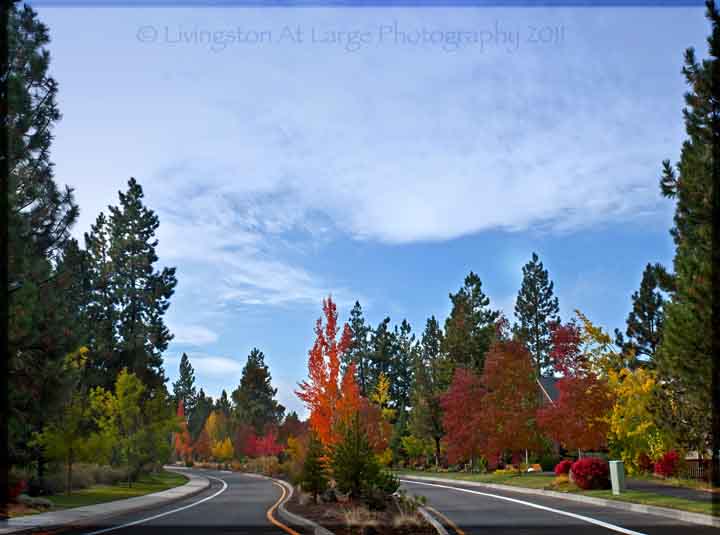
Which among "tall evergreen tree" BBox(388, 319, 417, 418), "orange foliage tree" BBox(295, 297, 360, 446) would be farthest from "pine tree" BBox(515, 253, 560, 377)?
"orange foliage tree" BBox(295, 297, 360, 446)

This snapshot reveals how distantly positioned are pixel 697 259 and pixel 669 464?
14.0 meters

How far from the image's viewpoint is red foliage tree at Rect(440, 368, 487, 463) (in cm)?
4444

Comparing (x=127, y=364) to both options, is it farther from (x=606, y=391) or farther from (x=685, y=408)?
(x=685, y=408)

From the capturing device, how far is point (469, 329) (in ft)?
213

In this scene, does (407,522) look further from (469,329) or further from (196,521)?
(469,329)

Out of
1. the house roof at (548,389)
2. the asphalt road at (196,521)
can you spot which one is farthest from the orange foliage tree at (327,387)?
the house roof at (548,389)

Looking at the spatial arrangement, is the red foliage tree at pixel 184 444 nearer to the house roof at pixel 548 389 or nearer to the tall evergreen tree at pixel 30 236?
the house roof at pixel 548 389

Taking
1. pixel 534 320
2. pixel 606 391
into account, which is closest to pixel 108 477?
pixel 606 391

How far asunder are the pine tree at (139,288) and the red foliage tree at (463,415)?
2550 cm

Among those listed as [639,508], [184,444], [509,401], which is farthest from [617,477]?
[184,444]

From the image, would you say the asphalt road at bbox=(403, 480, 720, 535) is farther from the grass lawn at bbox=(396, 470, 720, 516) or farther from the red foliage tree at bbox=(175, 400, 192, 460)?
the red foliage tree at bbox=(175, 400, 192, 460)

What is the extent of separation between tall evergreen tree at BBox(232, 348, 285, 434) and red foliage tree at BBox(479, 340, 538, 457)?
63.2 meters

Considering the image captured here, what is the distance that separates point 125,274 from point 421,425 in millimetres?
→ 29043

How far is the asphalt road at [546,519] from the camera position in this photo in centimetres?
1692
